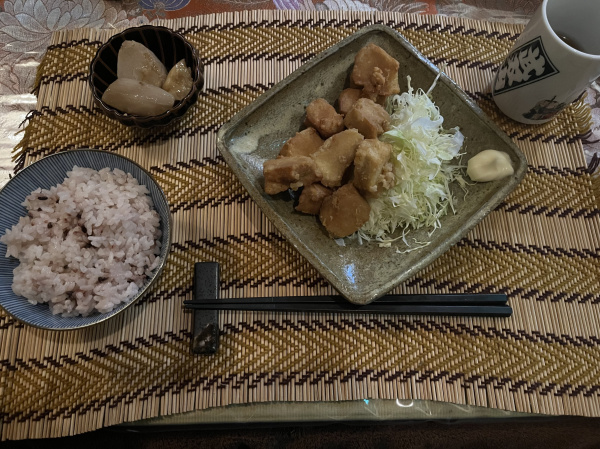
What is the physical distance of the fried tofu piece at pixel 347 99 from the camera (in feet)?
5.95

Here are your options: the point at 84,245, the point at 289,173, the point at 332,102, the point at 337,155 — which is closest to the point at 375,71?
the point at 332,102

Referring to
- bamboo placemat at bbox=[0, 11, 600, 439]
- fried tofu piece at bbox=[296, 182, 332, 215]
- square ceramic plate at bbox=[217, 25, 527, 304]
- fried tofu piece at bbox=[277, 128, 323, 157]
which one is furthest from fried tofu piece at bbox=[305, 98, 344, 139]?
bamboo placemat at bbox=[0, 11, 600, 439]

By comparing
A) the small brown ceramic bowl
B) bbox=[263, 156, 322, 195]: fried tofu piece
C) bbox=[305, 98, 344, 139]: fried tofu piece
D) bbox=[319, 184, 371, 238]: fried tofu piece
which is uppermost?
the small brown ceramic bowl

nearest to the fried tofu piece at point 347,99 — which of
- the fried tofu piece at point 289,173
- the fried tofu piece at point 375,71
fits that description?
the fried tofu piece at point 375,71

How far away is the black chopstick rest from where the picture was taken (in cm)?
160

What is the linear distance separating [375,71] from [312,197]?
624mm

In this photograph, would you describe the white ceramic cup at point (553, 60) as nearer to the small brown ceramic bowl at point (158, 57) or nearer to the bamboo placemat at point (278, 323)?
the bamboo placemat at point (278, 323)

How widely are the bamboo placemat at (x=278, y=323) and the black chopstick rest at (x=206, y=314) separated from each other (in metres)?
0.06

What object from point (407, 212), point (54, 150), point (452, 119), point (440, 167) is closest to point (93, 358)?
point (54, 150)

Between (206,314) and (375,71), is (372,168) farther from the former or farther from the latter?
(206,314)

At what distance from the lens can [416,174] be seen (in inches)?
69.8

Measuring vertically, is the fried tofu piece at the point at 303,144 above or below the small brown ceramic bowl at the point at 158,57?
below

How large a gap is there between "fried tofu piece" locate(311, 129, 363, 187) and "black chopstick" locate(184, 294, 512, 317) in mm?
496

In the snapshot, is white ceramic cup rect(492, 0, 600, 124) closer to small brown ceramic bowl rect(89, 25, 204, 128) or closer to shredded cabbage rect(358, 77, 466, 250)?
shredded cabbage rect(358, 77, 466, 250)
